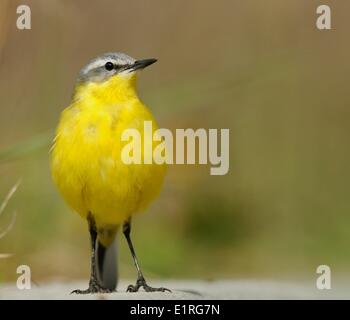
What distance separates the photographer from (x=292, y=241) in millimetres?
8508

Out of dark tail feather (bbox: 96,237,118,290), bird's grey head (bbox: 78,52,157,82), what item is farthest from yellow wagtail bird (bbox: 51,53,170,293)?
dark tail feather (bbox: 96,237,118,290)

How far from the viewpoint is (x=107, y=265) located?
777 centimetres

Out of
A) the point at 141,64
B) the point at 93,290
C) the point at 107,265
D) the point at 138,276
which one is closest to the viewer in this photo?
the point at 141,64

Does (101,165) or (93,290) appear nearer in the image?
(101,165)

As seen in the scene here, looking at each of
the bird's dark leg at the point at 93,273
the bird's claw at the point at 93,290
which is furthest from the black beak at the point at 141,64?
the bird's claw at the point at 93,290

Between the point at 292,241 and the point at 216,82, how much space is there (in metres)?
1.23

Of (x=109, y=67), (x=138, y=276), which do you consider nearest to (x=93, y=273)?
(x=138, y=276)

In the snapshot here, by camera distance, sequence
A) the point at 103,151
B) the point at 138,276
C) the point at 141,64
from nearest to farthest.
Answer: the point at 103,151, the point at 141,64, the point at 138,276

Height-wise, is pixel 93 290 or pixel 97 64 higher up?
pixel 97 64

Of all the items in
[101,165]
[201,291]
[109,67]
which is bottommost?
[201,291]

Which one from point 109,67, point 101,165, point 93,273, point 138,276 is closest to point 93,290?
point 93,273

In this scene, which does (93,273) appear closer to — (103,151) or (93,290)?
(93,290)

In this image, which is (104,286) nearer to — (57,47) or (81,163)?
(81,163)

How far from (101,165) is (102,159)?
0.12ft
